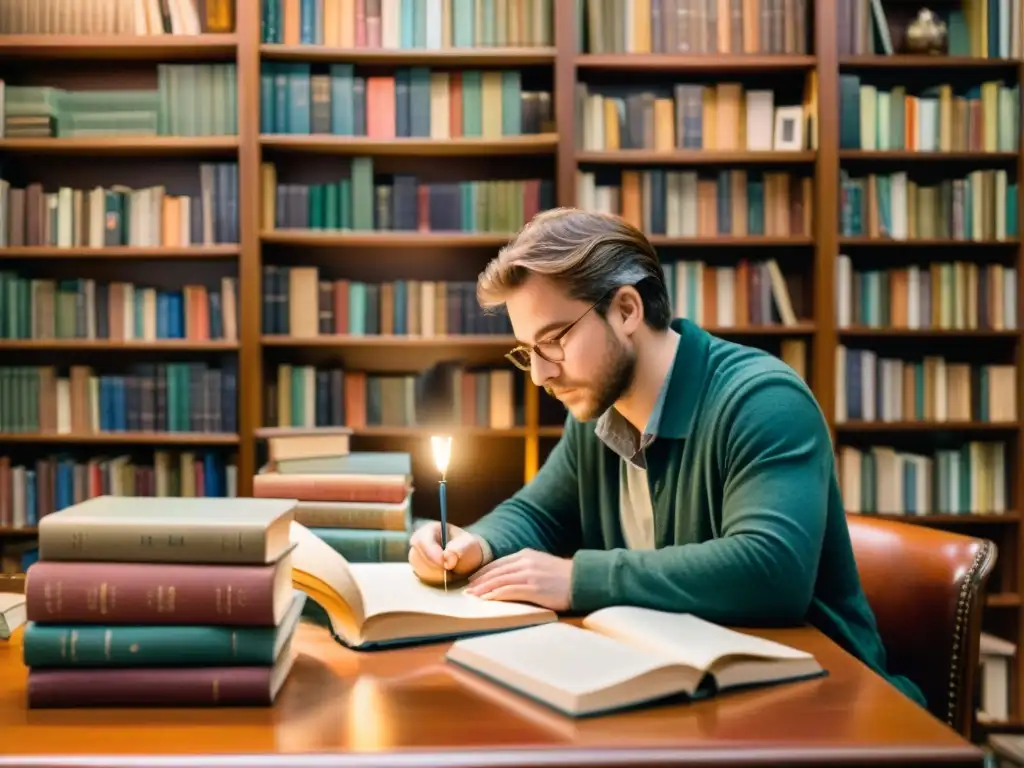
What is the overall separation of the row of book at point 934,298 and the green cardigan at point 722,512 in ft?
6.34

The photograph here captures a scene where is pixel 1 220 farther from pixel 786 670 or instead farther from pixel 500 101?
pixel 786 670

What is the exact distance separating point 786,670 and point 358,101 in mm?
2720

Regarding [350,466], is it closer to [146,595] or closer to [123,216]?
[146,595]

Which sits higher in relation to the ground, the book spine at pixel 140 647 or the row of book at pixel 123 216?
the row of book at pixel 123 216

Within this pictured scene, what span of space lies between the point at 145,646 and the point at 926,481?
2983 millimetres

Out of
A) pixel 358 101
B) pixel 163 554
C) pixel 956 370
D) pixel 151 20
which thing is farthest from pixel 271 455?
pixel 956 370

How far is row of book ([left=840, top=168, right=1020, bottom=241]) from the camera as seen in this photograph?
3213mm

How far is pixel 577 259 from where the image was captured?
4.49 feet

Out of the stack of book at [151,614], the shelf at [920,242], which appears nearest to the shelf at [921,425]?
the shelf at [920,242]

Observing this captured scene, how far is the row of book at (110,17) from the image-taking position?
3.16 m

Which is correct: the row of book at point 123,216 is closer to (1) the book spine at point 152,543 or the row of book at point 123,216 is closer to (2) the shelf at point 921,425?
(2) the shelf at point 921,425

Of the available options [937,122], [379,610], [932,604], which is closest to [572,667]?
[379,610]

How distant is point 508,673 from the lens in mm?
897

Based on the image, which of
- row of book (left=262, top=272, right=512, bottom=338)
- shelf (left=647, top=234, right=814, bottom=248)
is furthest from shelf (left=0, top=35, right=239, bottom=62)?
shelf (left=647, top=234, right=814, bottom=248)
